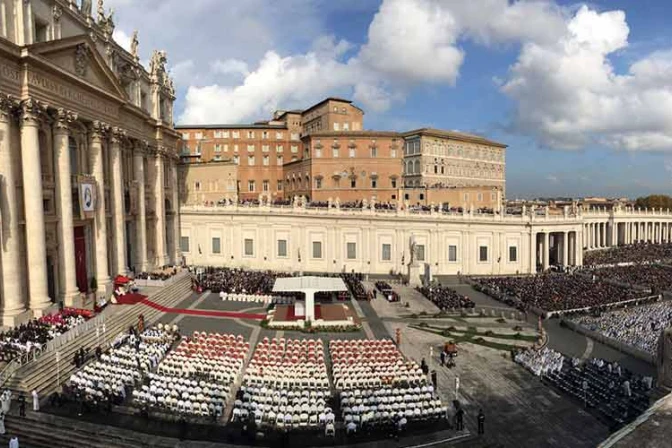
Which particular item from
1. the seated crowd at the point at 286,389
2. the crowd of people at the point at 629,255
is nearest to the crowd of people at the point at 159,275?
the seated crowd at the point at 286,389

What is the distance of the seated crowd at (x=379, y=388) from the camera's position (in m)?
17.8

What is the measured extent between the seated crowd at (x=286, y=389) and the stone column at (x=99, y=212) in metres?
16.8

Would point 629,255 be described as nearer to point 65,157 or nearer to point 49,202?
point 65,157

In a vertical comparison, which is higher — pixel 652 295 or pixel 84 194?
pixel 84 194

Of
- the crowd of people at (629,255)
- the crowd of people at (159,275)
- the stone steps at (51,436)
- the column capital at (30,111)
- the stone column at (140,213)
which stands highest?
the column capital at (30,111)

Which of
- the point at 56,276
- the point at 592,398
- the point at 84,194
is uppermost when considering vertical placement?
the point at 84,194

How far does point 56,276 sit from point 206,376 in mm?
16651

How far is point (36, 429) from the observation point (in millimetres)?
17641

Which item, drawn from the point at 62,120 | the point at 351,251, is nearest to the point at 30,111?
the point at 62,120

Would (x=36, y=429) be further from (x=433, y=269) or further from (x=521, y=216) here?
(x=521, y=216)

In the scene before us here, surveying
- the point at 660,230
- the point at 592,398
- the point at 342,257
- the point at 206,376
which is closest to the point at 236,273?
the point at 342,257

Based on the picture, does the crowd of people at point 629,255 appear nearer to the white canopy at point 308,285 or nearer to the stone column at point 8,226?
the white canopy at point 308,285

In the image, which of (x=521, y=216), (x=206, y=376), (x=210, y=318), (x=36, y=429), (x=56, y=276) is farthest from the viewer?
(x=521, y=216)

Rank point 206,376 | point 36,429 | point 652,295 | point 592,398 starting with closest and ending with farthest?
point 36,429
point 592,398
point 206,376
point 652,295
